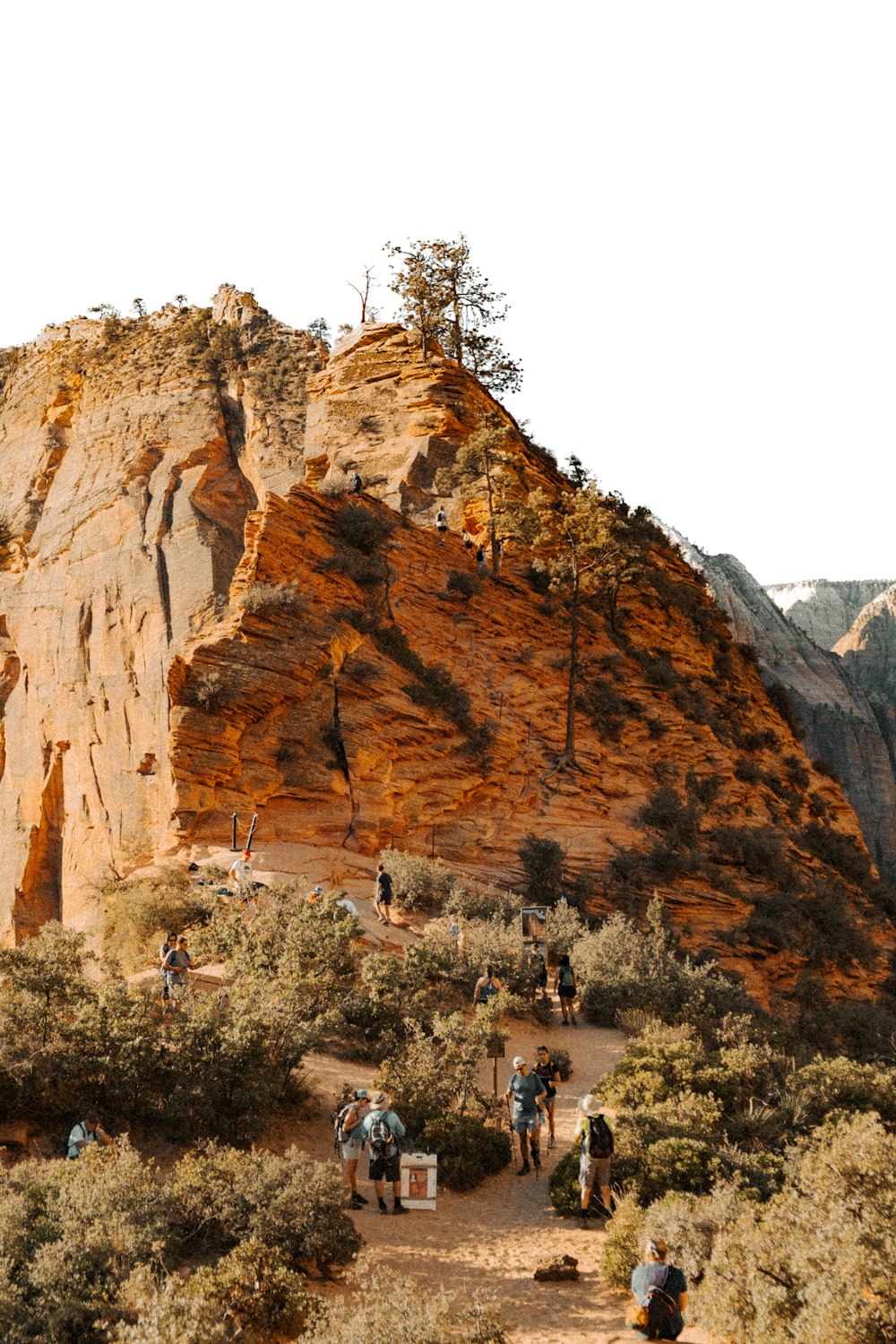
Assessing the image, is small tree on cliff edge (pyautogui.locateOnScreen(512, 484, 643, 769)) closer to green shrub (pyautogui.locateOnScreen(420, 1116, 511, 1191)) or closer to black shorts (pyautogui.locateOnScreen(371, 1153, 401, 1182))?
green shrub (pyautogui.locateOnScreen(420, 1116, 511, 1191))

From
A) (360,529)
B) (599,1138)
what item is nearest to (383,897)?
(599,1138)

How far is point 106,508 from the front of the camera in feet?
111

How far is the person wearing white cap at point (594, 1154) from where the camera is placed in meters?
10.9

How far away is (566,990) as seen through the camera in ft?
59.8

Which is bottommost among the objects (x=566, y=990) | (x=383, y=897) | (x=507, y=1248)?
(x=507, y=1248)

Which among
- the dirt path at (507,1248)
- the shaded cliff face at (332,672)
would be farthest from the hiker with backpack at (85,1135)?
the shaded cliff face at (332,672)

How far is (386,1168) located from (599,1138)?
224cm

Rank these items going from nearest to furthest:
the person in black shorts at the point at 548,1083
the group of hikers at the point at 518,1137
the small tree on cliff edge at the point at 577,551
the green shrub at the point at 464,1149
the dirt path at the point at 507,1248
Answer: the dirt path at the point at 507,1248 → the group of hikers at the point at 518,1137 → the green shrub at the point at 464,1149 → the person in black shorts at the point at 548,1083 → the small tree on cliff edge at the point at 577,551

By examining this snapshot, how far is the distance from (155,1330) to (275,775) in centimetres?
1655

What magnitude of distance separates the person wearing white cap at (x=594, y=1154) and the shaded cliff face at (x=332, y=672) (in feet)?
39.5

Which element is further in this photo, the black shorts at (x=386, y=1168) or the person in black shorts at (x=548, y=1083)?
the person in black shorts at (x=548, y=1083)

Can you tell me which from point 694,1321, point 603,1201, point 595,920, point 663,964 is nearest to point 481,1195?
point 603,1201

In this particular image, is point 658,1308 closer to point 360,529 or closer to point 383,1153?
point 383,1153

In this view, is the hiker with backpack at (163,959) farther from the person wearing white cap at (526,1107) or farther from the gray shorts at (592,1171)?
the gray shorts at (592,1171)
